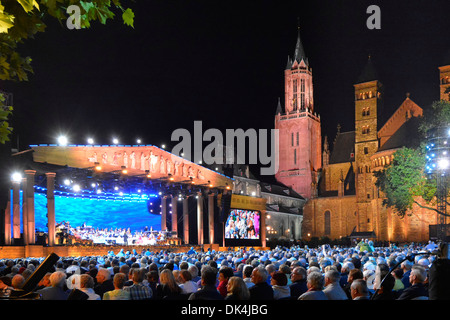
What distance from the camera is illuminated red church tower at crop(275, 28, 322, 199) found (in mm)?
98062

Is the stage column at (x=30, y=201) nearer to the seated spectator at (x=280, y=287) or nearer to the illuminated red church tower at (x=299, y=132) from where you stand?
the seated spectator at (x=280, y=287)

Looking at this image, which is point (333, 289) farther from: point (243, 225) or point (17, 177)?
point (243, 225)

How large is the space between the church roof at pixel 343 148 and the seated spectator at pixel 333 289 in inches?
3444

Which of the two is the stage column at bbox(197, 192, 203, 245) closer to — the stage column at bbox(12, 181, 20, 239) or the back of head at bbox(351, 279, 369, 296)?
the stage column at bbox(12, 181, 20, 239)

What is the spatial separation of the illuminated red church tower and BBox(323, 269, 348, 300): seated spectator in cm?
8775

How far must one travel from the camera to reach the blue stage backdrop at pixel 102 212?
45.8 m

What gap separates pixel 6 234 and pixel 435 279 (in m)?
33.4

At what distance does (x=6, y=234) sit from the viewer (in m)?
33.5

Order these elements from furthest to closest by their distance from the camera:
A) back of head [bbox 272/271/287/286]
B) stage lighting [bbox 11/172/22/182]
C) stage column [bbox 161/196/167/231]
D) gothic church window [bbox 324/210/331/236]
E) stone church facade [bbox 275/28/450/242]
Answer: gothic church window [bbox 324/210/331/236]
stone church facade [bbox 275/28/450/242]
stage column [bbox 161/196/167/231]
stage lighting [bbox 11/172/22/182]
back of head [bbox 272/271/287/286]

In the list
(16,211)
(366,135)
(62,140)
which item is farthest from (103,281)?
(366,135)

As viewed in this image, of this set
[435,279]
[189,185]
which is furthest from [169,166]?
[435,279]

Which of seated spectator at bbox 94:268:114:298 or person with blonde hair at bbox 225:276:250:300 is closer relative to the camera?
person with blonde hair at bbox 225:276:250:300

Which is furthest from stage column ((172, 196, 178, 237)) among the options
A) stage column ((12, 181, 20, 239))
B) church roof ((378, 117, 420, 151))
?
church roof ((378, 117, 420, 151))
